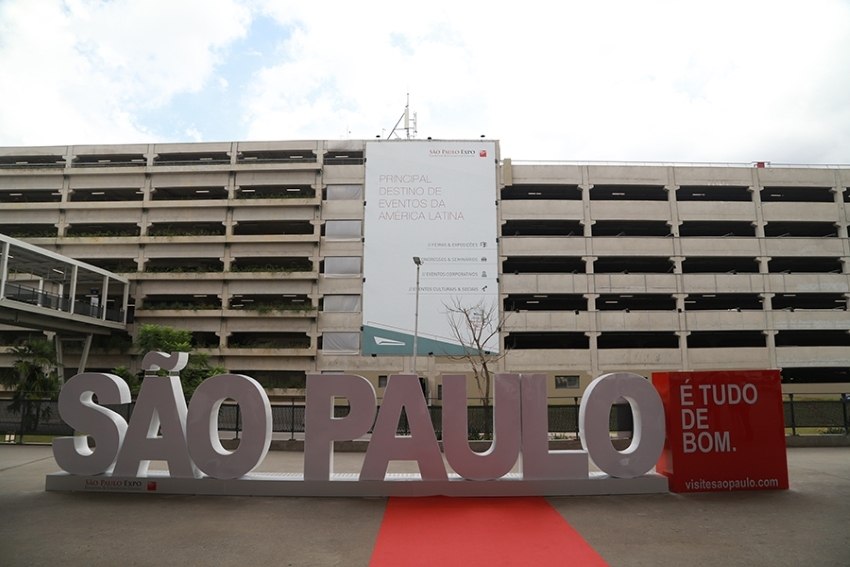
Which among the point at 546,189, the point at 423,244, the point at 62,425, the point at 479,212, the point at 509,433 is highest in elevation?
the point at 546,189

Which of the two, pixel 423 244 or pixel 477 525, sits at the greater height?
pixel 423 244

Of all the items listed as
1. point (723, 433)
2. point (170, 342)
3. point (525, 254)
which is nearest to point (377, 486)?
point (723, 433)

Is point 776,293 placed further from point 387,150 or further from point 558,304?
point 387,150

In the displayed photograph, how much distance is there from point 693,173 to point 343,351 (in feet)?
110

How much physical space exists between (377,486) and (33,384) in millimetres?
21042

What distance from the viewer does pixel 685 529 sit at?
7.68 m

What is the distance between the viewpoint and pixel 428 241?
42.6 m

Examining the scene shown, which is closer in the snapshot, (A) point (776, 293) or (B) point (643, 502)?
(B) point (643, 502)

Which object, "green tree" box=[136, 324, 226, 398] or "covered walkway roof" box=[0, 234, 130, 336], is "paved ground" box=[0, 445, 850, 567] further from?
"green tree" box=[136, 324, 226, 398]

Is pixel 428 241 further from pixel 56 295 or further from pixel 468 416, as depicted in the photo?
pixel 56 295

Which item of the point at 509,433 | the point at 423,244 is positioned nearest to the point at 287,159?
the point at 423,244

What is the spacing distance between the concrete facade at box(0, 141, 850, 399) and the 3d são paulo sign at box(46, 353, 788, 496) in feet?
109

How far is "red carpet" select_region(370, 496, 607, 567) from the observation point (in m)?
6.48

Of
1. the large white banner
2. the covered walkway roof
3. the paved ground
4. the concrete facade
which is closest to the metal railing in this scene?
the covered walkway roof
